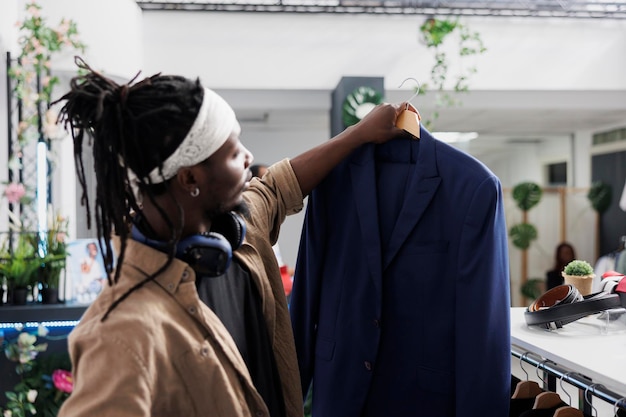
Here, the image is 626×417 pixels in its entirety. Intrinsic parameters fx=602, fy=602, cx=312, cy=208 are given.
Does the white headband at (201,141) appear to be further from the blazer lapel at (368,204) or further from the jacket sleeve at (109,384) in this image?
the blazer lapel at (368,204)

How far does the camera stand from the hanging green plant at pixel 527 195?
7723mm

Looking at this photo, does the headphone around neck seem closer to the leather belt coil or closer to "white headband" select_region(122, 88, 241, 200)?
"white headband" select_region(122, 88, 241, 200)

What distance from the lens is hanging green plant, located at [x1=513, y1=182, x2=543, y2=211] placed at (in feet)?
25.3

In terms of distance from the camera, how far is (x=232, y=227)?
1.25 metres

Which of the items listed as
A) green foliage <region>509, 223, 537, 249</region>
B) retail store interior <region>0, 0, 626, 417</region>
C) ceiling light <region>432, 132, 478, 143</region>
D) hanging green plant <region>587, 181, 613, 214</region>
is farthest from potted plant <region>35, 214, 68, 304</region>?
hanging green plant <region>587, 181, 613, 214</region>

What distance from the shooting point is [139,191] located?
1.10m

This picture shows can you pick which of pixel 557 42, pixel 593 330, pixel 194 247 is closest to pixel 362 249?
pixel 194 247

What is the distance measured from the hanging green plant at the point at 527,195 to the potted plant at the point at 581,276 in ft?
19.5

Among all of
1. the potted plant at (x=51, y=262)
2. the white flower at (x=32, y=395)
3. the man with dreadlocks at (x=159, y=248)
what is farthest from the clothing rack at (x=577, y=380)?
the potted plant at (x=51, y=262)

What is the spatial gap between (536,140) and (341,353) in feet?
30.7

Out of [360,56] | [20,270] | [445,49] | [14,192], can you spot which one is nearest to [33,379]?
[20,270]

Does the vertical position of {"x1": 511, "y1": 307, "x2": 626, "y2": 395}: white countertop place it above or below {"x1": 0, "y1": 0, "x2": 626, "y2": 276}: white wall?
below

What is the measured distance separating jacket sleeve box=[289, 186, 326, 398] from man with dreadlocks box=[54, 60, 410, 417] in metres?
0.49

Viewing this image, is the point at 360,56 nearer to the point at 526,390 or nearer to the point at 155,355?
the point at 526,390
